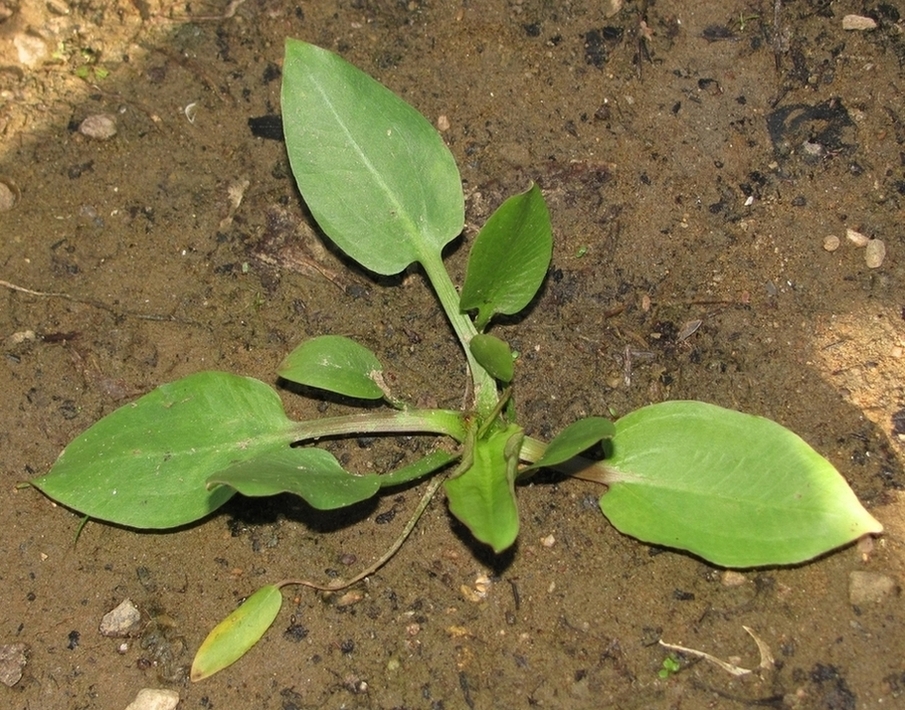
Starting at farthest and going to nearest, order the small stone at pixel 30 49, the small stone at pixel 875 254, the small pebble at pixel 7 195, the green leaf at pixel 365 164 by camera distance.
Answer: the small stone at pixel 30 49
the small pebble at pixel 7 195
the small stone at pixel 875 254
the green leaf at pixel 365 164

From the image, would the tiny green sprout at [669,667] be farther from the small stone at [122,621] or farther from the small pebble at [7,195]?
the small pebble at [7,195]

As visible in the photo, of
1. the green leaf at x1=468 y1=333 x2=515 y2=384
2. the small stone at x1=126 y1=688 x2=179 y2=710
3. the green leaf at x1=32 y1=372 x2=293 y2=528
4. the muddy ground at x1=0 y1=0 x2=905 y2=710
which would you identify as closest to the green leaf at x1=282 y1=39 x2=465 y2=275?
the muddy ground at x1=0 y1=0 x2=905 y2=710

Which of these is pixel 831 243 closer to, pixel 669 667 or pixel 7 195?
pixel 669 667

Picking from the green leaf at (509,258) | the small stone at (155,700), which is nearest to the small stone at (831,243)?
the green leaf at (509,258)

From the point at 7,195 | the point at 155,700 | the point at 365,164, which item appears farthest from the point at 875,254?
the point at 7,195

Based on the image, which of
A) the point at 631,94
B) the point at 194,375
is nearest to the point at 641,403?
the point at 631,94

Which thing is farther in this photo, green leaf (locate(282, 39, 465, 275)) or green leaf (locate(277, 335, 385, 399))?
green leaf (locate(282, 39, 465, 275))

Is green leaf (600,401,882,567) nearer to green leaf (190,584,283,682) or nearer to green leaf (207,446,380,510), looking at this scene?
green leaf (207,446,380,510)
